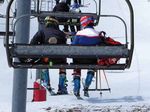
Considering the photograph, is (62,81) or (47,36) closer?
(47,36)

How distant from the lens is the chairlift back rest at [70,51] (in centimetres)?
567

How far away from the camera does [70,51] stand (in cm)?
568

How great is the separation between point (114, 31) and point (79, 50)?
1348 centimetres

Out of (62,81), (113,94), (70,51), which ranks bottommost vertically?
(113,94)

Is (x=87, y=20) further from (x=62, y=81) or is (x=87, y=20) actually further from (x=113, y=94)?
(x=113, y=94)

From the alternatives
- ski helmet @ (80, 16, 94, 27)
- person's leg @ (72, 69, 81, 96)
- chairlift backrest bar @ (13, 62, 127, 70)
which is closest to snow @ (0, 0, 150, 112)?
person's leg @ (72, 69, 81, 96)

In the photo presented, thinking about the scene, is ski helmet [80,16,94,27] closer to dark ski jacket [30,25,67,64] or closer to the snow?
dark ski jacket [30,25,67,64]

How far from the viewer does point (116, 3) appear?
23.8 m

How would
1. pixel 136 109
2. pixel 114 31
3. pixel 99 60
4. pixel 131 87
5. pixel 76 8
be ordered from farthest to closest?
pixel 114 31 → pixel 76 8 → pixel 131 87 → pixel 136 109 → pixel 99 60

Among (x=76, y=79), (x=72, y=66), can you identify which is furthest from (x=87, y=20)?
(x=76, y=79)

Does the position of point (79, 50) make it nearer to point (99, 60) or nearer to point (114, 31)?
point (99, 60)

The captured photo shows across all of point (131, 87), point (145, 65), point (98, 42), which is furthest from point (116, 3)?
point (98, 42)

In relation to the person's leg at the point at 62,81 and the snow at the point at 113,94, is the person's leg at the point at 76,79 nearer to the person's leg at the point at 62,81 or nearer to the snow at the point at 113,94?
the snow at the point at 113,94

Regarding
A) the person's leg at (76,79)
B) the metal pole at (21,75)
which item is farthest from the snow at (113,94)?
the metal pole at (21,75)
